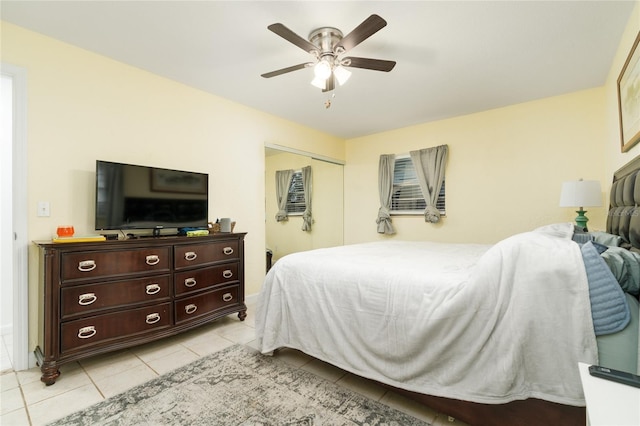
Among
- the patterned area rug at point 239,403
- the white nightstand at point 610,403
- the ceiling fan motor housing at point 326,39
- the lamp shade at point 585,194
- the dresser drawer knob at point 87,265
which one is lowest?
the patterned area rug at point 239,403

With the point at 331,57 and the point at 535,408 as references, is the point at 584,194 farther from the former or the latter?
the point at 331,57

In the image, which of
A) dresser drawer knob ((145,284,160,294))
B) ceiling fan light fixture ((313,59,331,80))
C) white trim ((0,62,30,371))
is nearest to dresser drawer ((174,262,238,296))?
dresser drawer knob ((145,284,160,294))

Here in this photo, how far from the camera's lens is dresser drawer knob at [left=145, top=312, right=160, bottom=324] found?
7.44 feet

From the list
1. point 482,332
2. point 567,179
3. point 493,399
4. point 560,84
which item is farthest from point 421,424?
point 560,84

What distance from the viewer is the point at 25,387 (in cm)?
182

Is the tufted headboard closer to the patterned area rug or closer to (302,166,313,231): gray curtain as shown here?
the patterned area rug

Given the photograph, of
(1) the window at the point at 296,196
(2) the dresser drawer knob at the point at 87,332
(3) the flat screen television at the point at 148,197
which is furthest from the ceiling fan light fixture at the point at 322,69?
(1) the window at the point at 296,196

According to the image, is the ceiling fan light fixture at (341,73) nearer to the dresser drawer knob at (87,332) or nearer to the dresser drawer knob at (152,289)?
the dresser drawer knob at (152,289)

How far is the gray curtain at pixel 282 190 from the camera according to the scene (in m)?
4.41

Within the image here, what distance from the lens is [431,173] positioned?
411 centimetres

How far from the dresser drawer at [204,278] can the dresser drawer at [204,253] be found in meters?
0.07

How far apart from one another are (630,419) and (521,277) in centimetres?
63

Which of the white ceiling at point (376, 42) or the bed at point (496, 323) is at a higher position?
the white ceiling at point (376, 42)

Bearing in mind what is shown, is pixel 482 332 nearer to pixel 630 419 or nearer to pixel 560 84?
pixel 630 419
